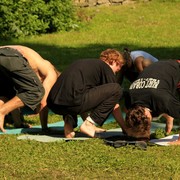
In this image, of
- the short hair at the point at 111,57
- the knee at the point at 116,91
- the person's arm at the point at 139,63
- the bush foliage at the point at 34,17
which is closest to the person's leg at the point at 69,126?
the knee at the point at 116,91

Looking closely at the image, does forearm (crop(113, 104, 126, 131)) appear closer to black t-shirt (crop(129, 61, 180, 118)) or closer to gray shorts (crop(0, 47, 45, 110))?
black t-shirt (crop(129, 61, 180, 118))

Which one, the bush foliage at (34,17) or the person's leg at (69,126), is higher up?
the person's leg at (69,126)

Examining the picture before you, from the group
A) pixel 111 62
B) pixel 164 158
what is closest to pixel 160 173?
pixel 164 158

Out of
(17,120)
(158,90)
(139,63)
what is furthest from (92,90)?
(17,120)

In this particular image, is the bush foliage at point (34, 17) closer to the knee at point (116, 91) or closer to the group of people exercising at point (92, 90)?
the group of people exercising at point (92, 90)

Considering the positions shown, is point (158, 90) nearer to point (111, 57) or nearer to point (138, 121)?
point (138, 121)

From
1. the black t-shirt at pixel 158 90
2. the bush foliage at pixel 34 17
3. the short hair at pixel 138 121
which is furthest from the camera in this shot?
the bush foliage at pixel 34 17

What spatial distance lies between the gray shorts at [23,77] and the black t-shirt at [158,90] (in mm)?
1150

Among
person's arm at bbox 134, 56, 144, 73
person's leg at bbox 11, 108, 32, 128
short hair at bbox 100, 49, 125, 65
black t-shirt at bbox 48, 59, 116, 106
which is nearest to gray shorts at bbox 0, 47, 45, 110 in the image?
black t-shirt at bbox 48, 59, 116, 106

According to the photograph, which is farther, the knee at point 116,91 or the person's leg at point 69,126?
the person's leg at point 69,126

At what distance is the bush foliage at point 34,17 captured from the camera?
1390 centimetres

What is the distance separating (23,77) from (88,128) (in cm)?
94

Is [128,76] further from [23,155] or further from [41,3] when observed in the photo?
[41,3]

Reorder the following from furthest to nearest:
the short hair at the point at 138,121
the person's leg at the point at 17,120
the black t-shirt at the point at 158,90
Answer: the person's leg at the point at 17,120 → the black t-shirt at the point at 158,90 → the short hair at the point at 138,121
